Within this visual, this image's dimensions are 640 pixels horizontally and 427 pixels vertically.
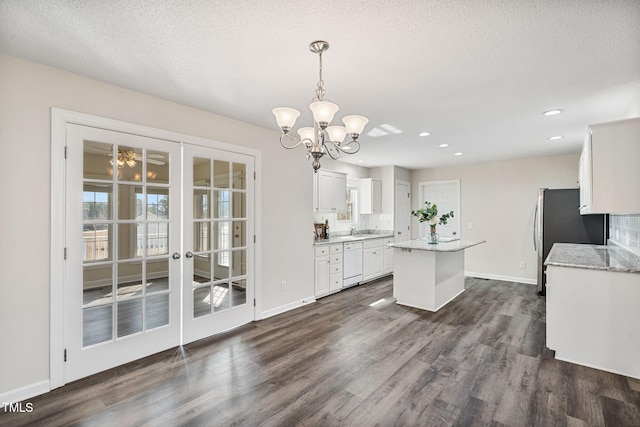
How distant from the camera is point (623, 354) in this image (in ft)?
8.05

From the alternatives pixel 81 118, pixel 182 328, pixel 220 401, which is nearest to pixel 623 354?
pixel 220 401

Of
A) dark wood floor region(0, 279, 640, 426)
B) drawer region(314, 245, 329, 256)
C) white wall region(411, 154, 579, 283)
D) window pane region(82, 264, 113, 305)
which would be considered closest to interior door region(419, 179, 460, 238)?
white wall region(411, 154, 579, 283)

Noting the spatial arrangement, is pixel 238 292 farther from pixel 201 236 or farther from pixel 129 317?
pixel 129 317

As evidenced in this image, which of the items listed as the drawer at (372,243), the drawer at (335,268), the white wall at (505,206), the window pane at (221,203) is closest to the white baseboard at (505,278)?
the white wall at (505,206)

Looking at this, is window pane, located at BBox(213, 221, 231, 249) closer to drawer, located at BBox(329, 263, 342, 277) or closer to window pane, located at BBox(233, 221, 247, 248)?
window pane, located at BBox(233, 221, 247, 248)

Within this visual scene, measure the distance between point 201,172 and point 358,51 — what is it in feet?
6.54

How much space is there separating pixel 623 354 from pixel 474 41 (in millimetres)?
2720

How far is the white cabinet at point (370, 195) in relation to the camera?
638cm

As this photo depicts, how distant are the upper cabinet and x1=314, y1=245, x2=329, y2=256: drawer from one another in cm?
314

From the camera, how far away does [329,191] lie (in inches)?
209

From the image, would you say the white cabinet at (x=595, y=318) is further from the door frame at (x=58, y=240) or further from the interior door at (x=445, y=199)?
the door frame at (x=58, y=240)

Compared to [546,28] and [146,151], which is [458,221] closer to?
[546,28]

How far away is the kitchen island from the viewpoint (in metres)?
4.06

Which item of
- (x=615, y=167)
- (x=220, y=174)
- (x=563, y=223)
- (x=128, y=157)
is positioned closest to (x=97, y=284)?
(x=128, y=157)
